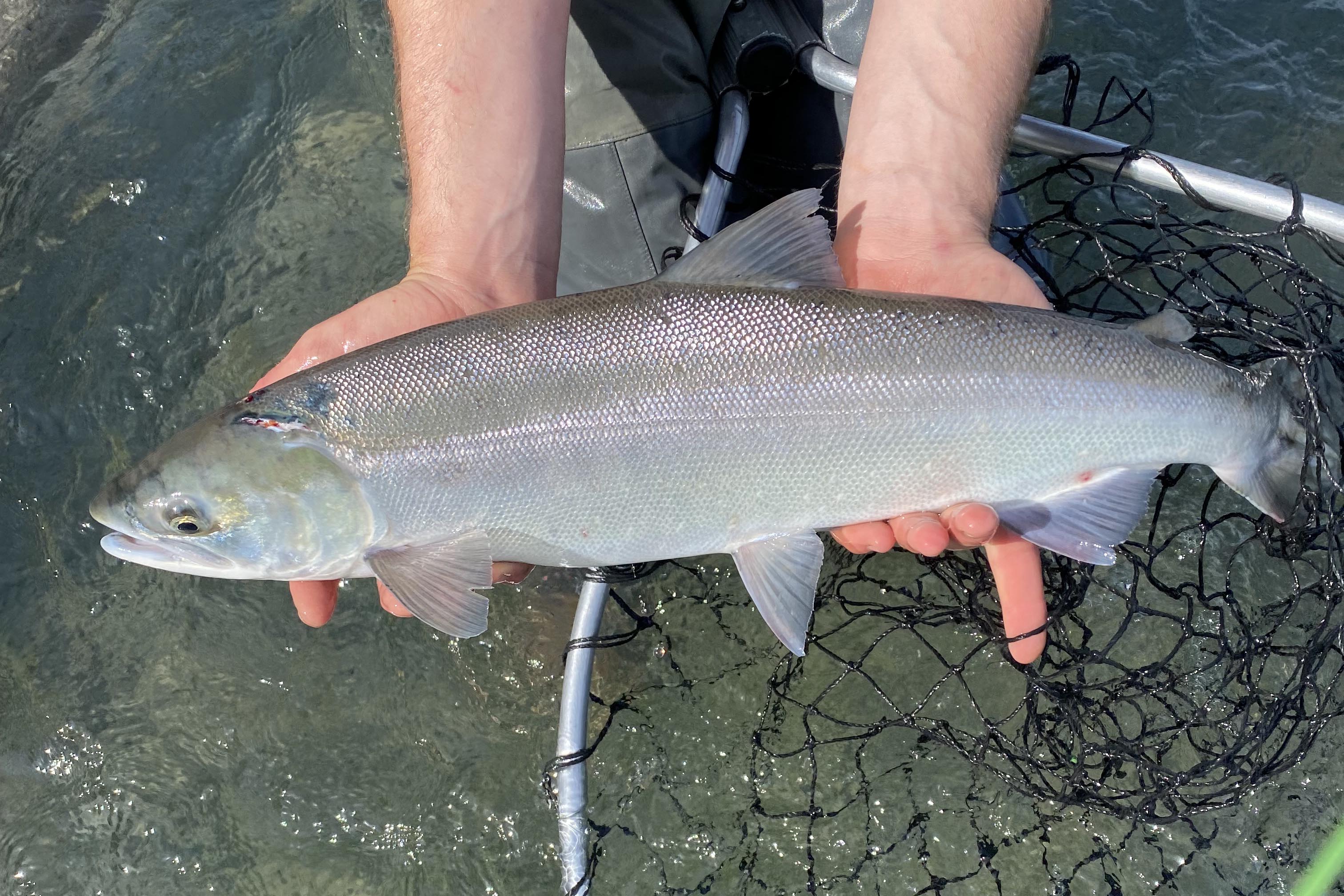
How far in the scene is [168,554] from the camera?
97.1 inches

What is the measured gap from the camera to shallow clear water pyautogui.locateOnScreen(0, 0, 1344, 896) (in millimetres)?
Answer: 3420

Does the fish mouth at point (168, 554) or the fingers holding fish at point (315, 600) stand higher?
the fish mouth at point (168, 554)

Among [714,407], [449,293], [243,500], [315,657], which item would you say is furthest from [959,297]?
[315,657]

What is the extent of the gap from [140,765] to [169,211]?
2.87 m

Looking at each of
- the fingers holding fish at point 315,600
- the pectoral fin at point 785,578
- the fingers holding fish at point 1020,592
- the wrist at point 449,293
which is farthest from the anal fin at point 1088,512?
the fingers holding fish at point 315,600

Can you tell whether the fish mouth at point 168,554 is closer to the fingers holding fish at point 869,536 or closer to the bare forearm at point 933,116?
the fingers holding fish at point 869,536

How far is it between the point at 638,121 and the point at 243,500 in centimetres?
228

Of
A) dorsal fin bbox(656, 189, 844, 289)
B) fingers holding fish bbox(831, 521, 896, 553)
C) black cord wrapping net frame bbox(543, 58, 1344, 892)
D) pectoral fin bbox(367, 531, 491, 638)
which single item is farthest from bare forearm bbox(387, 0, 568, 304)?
fingers holding fish bbox(831, 521, 896, 553)

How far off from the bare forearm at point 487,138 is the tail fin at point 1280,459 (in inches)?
92.5

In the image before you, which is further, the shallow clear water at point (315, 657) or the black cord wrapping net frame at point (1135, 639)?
the shallow clear water at point (315, 657)

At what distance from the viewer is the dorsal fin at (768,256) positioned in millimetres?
2455

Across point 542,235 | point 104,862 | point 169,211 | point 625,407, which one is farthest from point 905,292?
point 169,211

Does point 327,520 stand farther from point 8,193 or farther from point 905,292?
point 8,193

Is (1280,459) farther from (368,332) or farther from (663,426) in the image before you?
(368,332)
